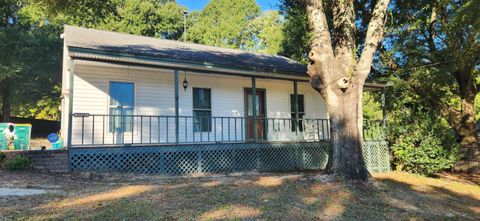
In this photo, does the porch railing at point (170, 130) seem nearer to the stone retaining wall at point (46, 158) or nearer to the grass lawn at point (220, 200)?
the stone retaining wall at point (46, 158)

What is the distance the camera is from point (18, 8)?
27.2m

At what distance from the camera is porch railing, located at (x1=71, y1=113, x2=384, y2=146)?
10.5 m

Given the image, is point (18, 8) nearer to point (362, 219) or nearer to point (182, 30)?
point (182, 30)

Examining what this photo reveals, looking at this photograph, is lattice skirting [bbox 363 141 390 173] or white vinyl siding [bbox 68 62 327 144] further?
lattice skirting [bbox 363 141 390 173]

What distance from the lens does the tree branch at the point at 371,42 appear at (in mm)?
8430

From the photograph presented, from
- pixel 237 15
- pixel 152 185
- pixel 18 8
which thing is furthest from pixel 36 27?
pixel 152 185

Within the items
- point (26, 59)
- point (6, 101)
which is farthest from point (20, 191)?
point (6, 101)

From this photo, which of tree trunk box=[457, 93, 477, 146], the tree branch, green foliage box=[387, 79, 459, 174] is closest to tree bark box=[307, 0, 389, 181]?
the tree branch

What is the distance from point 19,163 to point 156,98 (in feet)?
13.9

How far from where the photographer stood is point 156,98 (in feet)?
39.1

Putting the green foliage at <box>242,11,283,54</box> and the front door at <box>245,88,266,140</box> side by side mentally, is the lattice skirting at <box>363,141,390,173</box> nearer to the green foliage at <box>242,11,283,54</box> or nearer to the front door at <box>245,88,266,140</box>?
the front door at <box>245,88,266,140</box>

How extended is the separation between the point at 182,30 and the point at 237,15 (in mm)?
9315

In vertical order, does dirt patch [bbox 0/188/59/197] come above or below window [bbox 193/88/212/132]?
below

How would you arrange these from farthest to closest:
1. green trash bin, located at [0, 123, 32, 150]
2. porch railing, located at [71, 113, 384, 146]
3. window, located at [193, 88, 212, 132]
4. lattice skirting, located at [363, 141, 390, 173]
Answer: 1. green trash bin, located at [0, 123, 32, 150]
2. lattice skirting, located at [363, 141, 390, 173]
3. window, located at [193, 88, 212, 132]
4. porch railing, located at [71, 113, 384, 146]
